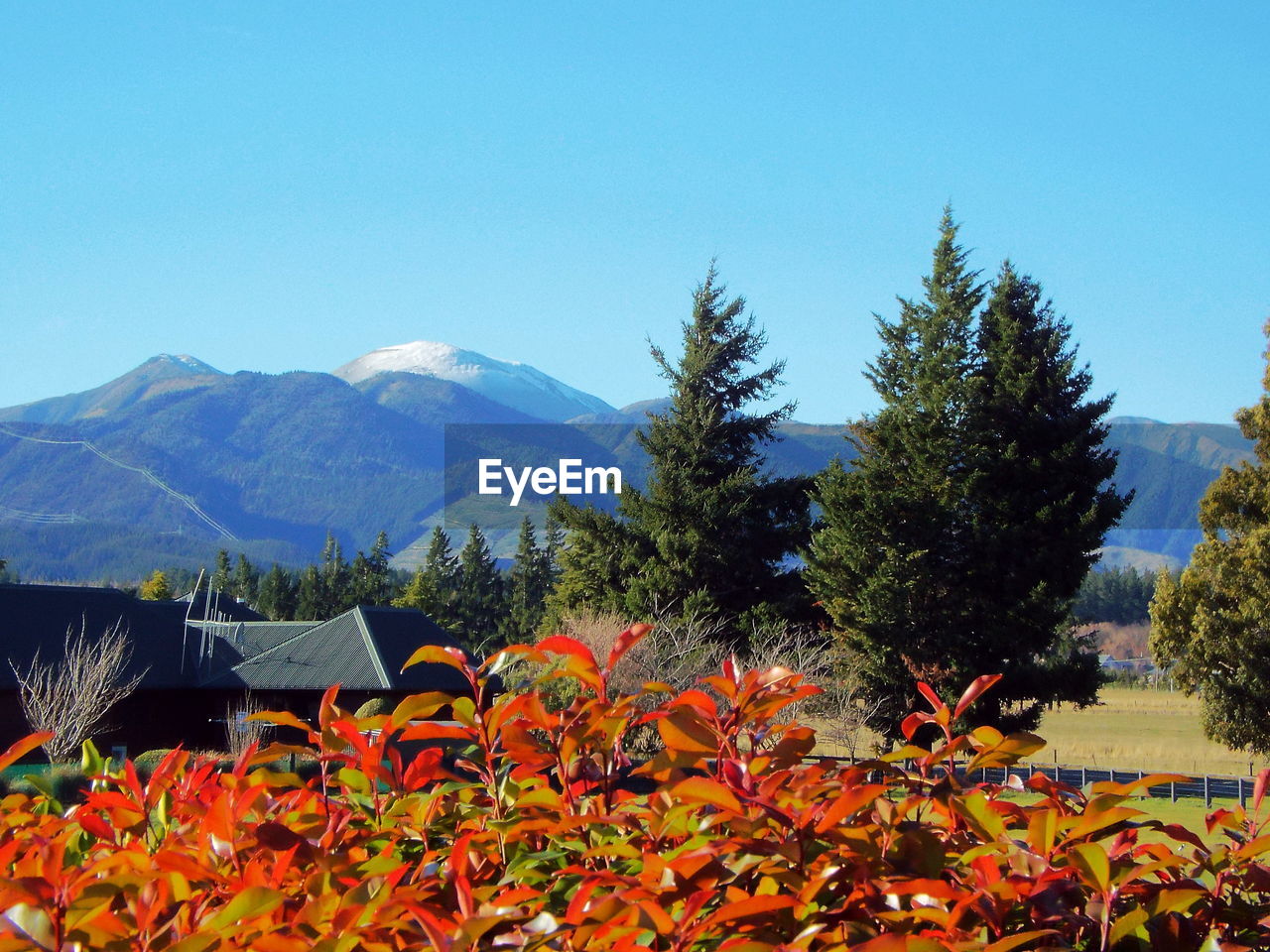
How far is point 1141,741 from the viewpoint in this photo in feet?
128

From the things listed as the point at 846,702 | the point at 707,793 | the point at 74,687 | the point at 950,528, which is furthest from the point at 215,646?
the point at 707,793

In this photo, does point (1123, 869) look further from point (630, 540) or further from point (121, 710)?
point (121, 710)

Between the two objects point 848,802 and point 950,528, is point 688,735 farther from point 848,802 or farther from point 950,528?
Result: point 950,528

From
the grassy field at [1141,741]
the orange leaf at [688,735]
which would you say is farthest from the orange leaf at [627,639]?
the grassy field at [1141,741]

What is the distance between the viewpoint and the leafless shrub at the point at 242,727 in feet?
80.5

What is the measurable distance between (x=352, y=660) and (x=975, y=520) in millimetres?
17442

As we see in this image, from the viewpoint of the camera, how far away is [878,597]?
27531 mm

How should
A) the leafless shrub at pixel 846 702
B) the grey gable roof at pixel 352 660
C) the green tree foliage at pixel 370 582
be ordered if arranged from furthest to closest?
the green tree foliage at pixel 370 582, the grey gable roof at pixel 352 660, the leafless shrub at pixel 846 702

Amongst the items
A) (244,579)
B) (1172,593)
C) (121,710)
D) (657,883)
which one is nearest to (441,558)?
(244,579)

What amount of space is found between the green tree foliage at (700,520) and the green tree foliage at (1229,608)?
10.2 metres

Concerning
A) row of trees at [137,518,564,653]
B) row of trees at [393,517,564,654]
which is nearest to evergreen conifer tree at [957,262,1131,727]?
row of trees at [137,518,564,653]

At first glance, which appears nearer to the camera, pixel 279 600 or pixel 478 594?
pixel 478 594

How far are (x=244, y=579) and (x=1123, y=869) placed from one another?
3396 inches

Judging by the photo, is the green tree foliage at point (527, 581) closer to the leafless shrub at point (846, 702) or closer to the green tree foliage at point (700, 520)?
Result: the green tree foliage at point (700, 520)
